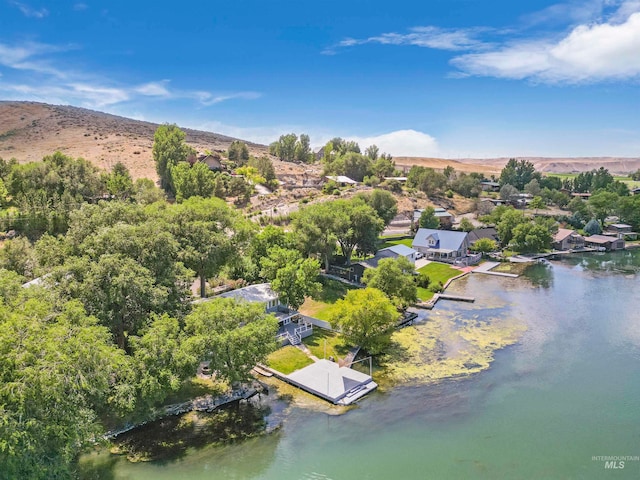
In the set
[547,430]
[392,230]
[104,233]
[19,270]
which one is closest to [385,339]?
[547,430]

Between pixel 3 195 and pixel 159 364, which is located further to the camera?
pixel 3 195

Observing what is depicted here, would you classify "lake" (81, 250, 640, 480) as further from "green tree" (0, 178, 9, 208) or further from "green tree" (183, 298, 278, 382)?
"green tree" (0, 178, 9, 208)

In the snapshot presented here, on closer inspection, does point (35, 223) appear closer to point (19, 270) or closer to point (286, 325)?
point (19, 270)

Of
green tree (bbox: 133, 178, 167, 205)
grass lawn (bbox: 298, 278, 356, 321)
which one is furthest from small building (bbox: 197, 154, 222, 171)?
grass lawn (bbox: 298, 278, 356, 321)

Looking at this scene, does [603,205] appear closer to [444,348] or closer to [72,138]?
[444,348]

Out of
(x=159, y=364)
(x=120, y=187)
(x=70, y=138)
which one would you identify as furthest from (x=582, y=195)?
(x=70, y=138)

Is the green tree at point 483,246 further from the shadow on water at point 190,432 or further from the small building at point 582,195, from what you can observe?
the small building at point 582,195
